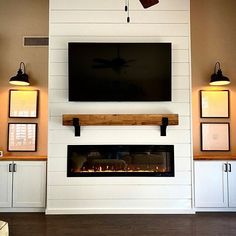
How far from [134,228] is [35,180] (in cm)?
177

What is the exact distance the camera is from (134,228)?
351cm

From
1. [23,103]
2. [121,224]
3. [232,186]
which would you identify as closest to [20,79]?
[23,103]

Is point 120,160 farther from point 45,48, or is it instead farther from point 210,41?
point 210,41

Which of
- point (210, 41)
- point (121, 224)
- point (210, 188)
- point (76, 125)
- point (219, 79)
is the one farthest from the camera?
point (210, 41)

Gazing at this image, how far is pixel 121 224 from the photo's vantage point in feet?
12.0

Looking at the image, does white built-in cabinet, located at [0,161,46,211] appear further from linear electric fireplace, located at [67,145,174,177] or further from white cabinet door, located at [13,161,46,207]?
linear electric fireplace, located at [67,145,174,177]

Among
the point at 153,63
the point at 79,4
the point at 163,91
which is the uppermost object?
the point at 79,4

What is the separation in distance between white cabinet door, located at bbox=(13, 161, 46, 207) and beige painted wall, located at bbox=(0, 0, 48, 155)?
2.56 feet

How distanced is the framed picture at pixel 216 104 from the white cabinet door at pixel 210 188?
104 cm

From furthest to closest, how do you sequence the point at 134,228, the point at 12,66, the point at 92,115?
the point at 12,66 → the point at 92,115 → the point at 134,228

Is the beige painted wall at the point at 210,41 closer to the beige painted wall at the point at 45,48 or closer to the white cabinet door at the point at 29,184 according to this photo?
the beige painted wall at the point at 45,48

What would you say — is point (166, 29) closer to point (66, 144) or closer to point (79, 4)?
point (79, 4)

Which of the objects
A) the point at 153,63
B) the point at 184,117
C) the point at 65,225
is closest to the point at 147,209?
the point at 65,225

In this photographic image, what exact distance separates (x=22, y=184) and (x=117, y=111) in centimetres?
192
